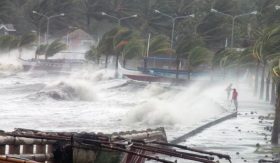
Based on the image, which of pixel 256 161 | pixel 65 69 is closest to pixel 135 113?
pixel 256 161

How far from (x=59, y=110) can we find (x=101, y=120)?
8.59 metres

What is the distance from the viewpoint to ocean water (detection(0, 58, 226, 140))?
3659cm

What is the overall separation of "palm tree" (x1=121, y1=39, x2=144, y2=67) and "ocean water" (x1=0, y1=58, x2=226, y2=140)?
3.91m

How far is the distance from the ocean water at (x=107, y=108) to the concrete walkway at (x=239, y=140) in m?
1.61

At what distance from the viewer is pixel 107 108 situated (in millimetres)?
52125

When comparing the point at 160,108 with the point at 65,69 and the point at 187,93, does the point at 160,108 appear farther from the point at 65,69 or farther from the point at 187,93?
the point at 65,69

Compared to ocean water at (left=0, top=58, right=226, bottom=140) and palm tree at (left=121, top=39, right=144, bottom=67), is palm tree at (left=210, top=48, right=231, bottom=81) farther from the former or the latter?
palm tree at (left=121, top=39, right=144, bottom=67)

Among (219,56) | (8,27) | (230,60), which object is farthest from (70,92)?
(8,27)

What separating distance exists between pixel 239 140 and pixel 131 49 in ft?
214

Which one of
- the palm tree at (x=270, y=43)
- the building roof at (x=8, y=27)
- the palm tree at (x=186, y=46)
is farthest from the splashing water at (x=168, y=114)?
the building roof at (x=8, y=27)

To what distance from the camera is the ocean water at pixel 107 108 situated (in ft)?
120

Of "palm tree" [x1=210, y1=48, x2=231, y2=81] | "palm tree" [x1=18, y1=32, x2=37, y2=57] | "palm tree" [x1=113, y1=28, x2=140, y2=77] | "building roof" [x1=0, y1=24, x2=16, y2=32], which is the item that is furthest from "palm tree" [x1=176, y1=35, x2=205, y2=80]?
"building roof" [x1=0, y1=24, x2=16, y2=32]

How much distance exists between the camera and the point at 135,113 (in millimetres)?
38719

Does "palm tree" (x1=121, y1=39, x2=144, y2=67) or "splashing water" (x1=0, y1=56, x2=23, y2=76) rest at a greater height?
"palm tree" (x1=121, y1=39, x2=144, y2=67)
